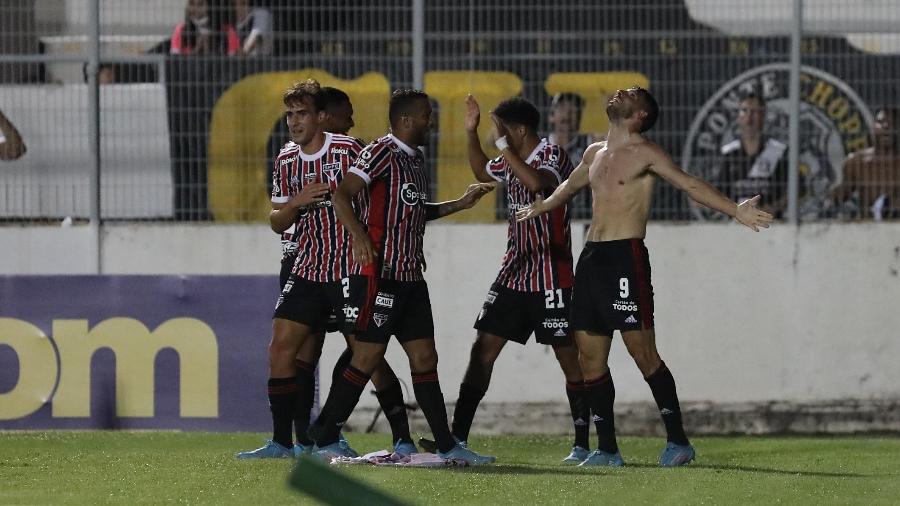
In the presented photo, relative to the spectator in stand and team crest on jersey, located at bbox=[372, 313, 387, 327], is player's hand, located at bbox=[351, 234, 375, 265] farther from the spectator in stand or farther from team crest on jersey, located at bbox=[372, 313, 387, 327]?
the spectator in stand

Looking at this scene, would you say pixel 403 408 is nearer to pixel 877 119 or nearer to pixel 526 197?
pixel 526 197

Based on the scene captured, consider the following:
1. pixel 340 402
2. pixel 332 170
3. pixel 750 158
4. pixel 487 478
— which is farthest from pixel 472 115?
pixel 750 158

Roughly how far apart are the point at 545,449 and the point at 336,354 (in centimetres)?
245

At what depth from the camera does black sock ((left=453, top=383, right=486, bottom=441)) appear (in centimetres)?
1012

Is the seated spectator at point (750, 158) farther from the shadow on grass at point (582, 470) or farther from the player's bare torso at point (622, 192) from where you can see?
the shadow on grass at point (582, 470)

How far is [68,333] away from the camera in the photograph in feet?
41.4

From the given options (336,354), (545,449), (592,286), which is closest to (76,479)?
(592,286)

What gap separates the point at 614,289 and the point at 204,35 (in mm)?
4976

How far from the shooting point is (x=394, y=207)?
365 inches

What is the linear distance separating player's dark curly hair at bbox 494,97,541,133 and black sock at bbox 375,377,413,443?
5.53 feet

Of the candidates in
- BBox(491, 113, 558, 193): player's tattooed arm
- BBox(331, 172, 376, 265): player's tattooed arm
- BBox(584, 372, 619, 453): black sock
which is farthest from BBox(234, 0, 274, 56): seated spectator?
BBox(584, 372, 619, 453): black sock

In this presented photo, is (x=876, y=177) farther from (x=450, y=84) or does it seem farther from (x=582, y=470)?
(x=582, y=470)

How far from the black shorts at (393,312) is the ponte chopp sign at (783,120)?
4.26 m

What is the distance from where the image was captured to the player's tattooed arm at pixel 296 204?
9.40m
